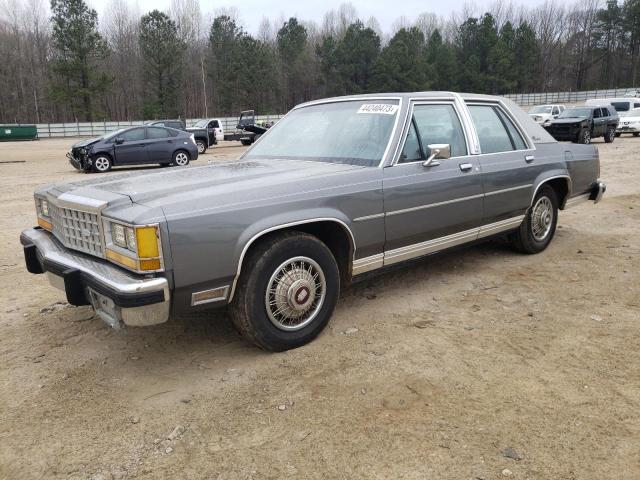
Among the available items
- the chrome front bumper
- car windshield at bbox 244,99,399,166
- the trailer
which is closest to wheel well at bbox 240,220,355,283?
car windshield at bbox 244,99,399,166

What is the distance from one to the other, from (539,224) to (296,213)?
349 cm

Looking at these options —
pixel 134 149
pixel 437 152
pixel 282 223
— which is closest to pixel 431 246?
pixel 437 152

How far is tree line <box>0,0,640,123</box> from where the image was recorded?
53.7m

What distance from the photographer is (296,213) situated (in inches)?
131

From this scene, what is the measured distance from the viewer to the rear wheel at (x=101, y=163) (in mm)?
15469

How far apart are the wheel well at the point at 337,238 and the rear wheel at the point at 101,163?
1366cm

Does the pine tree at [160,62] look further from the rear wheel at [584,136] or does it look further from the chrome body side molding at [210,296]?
the chrome body side molding at [210,296]

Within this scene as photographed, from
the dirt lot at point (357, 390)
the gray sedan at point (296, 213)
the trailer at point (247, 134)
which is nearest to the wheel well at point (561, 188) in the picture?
the gray sedan at point (296, 213)

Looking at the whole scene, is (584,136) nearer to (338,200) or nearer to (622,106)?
(622,106)

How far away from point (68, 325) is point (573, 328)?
3842 mm

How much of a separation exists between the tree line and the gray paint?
180 feet

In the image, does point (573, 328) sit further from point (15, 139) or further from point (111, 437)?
point (15, 139)

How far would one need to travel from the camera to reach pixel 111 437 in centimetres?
266

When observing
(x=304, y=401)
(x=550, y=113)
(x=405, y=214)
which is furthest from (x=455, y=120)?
(x=550, y=113)
